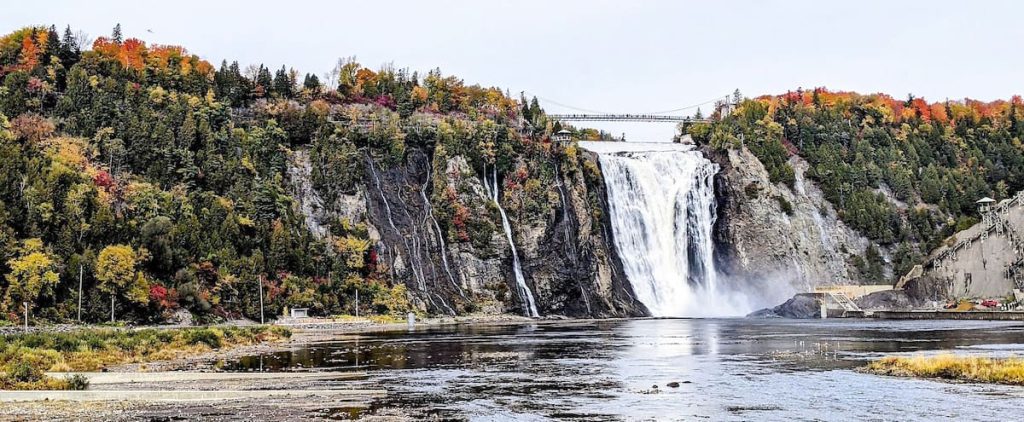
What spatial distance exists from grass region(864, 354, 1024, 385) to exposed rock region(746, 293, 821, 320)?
79.6 metres

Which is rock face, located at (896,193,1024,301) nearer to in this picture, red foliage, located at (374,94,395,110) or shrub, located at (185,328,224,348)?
red foliage, located at (374,94,395,110)

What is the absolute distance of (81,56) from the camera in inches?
5143

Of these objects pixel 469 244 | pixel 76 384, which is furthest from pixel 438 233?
pixel 76 384

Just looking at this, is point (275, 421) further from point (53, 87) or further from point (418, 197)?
point (53, 87)

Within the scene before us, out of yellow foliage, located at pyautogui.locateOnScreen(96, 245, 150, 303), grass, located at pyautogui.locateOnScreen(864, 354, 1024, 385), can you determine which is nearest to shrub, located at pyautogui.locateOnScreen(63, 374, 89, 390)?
grass, located at pyautogui.locateOnScreen(864, 354, 1024, 385)

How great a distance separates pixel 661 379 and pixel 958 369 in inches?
404

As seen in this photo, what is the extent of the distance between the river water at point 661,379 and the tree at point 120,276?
31.5 m

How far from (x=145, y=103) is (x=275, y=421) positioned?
104008 millimetres

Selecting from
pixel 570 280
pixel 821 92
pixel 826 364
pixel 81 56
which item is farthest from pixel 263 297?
pixel 821 92

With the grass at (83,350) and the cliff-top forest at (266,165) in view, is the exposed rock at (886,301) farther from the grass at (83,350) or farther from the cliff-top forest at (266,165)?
the grass at (83,350)

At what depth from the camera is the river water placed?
27078 millimetres

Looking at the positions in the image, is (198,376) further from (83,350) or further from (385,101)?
(385,101)

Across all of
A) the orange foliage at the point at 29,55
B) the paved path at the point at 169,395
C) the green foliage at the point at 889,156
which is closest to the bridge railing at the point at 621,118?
the green foliage at the point at 889,156

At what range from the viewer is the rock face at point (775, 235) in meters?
140
